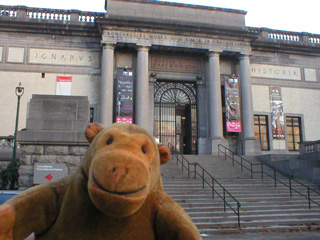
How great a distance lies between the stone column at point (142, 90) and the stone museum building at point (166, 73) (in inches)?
2.8

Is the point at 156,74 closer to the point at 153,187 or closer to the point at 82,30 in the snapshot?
the point at 82,30

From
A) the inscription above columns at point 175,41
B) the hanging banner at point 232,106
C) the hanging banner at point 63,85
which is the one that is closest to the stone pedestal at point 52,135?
the inscription above columns at point 175,41

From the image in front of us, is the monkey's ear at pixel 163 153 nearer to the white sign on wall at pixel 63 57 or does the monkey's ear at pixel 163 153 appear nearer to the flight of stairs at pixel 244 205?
the flight of stairs at pixel 244 205

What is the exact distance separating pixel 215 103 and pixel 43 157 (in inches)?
593

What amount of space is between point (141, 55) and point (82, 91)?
4.99 meters

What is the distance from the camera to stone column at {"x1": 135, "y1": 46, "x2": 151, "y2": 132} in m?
19.3

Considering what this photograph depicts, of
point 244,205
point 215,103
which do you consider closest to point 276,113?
point 215,103

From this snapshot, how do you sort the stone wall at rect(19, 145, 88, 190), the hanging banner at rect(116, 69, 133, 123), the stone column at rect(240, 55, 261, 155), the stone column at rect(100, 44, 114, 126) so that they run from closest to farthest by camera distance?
the stone wall at rect(19, 145, 88, 190), the stone column at rect(100, 44, 114, 126), the hanging banner at rect(116, 69, 133, 123), the stone column at rect(240, 55, 261, 155)

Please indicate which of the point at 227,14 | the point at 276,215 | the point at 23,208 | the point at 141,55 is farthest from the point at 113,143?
the point at 227,14

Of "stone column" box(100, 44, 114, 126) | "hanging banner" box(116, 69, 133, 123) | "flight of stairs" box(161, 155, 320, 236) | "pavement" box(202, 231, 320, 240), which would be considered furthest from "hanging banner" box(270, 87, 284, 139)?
"pavement" box(202, 231, 320, 240)

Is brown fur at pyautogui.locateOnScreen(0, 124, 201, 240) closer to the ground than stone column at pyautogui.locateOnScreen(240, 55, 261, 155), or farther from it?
closer to the ground

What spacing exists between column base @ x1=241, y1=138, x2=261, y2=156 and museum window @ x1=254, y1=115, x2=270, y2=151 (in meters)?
2.01

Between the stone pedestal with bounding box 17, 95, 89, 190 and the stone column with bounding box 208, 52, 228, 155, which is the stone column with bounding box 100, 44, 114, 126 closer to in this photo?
the stone column with bounding box 208, 52, 228, 155

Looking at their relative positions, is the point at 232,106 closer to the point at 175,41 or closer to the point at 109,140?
the point at 175,41
